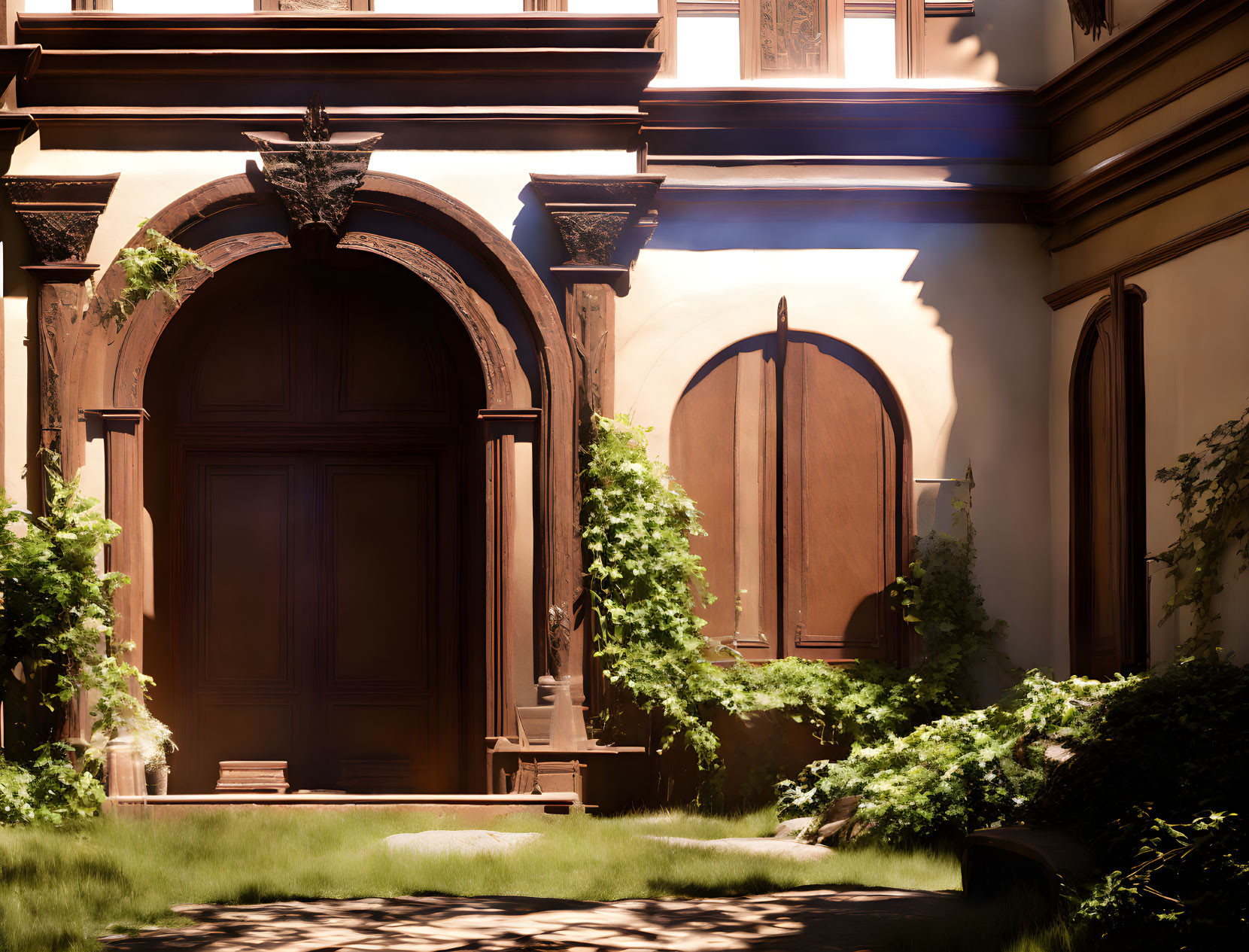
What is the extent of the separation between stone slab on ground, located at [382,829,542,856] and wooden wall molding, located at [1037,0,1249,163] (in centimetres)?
660

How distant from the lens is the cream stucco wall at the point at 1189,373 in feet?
25.7

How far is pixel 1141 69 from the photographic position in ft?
29.3

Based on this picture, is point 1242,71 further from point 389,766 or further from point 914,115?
point 389,766

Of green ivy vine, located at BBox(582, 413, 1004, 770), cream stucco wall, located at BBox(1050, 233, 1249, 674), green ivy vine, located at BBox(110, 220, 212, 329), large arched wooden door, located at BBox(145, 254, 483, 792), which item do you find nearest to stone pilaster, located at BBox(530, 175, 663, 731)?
green ivy vine, located at BBox(582, 413, 1004, 770)

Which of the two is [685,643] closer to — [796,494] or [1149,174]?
[796,494]

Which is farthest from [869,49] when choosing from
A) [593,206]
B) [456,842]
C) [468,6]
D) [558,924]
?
[558,924]

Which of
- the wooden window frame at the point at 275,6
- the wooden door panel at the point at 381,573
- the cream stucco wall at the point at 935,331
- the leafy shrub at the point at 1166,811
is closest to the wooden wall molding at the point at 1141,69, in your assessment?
the cream stucco wall at the point at 935,331

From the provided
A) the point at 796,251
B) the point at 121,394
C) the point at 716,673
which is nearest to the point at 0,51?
the point at 121,394

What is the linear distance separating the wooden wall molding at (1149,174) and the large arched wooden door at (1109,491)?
0.68 m

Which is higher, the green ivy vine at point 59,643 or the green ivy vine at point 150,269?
the green ivy vine at point 150,269

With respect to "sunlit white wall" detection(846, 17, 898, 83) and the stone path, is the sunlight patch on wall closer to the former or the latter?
"sunlit white wall" detection(846, 17, 898, 83)

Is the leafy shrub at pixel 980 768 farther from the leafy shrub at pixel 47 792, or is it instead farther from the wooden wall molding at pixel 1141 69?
the leafy shrub at pixel 47 792

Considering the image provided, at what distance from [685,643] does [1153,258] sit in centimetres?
432

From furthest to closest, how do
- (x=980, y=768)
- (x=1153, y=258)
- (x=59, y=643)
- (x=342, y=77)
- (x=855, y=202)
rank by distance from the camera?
1. (x=855, y=202)
2. (x=342, y=77)
3. (x=1153, y=258)
4. (x=59, y=643)
5. (x=980, y=768)
